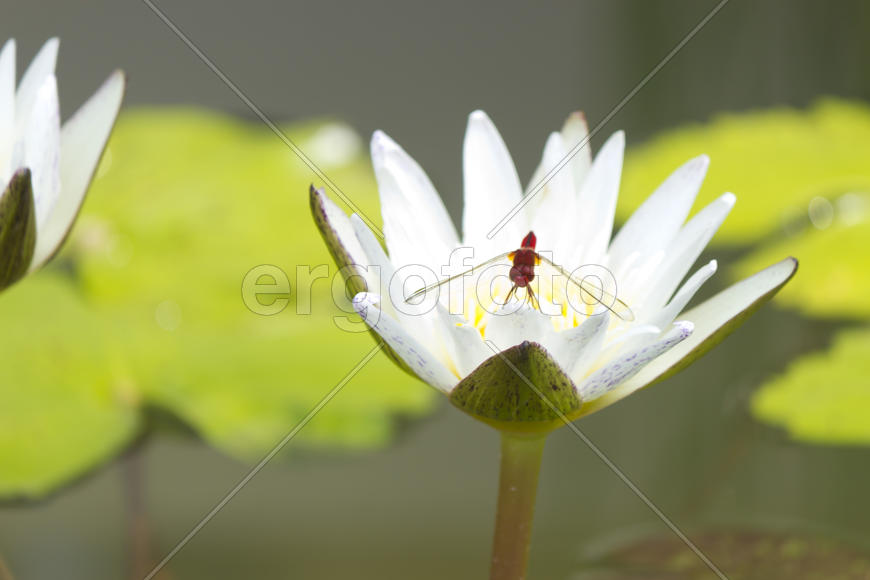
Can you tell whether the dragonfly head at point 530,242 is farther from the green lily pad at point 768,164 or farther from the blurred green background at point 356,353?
the green lily pad at point 768,164

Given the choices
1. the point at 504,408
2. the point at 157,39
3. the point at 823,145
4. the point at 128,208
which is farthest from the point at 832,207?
the point at 157,39

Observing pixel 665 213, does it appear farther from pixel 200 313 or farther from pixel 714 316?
pixel 200 313

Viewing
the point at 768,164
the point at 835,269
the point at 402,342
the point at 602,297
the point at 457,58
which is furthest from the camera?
the point at 457,58

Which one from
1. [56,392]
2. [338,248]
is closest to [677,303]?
[338,248]

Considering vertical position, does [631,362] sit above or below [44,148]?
below

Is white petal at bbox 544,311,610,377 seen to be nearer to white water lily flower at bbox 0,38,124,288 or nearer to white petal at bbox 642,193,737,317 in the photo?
white petal at bbox 642,193,737,317

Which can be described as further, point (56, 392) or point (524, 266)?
point (56, 392)

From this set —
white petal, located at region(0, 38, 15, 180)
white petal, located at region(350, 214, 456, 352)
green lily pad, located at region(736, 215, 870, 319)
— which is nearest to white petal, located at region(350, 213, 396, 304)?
white petal, located at region(350, 214, 456, 352)
